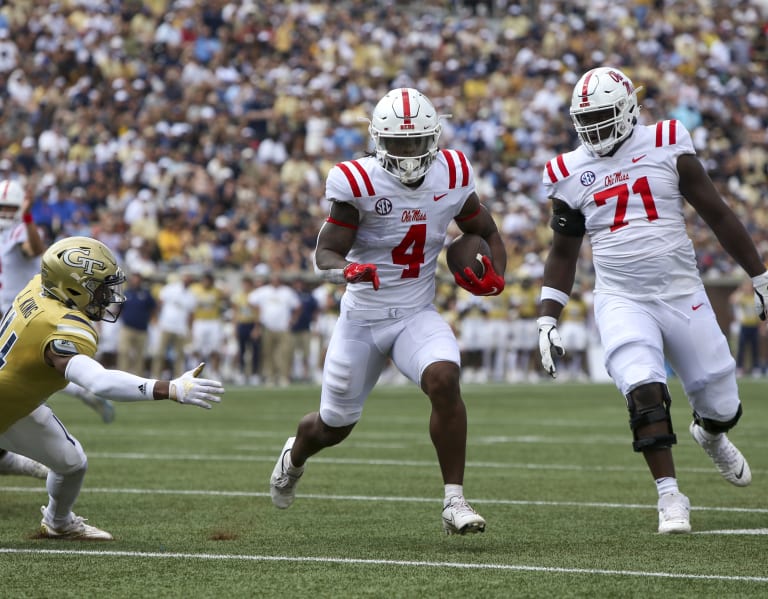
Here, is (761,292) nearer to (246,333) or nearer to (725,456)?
(725,456)

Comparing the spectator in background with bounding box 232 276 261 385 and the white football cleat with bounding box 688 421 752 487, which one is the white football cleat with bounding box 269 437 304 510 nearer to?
the white football cleat with bounding box 688 421 752 487

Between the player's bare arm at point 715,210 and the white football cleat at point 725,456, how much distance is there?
820 millimetres

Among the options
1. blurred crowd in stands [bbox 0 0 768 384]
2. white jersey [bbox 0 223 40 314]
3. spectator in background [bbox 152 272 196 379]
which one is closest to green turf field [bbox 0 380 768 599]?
white jersey [bbox 0 223 40 314]

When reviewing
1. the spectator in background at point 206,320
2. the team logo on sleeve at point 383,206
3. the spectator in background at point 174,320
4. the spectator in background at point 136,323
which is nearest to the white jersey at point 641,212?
the team logo on sleeve at point 383,206

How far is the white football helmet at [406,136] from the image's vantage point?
5902 mm

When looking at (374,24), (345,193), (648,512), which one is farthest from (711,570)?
(374,24)

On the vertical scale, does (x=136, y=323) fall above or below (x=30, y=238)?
below

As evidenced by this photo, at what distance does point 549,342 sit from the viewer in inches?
246

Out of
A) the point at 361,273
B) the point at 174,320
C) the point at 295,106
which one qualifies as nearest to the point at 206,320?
the point at 174,320

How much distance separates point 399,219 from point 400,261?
0.20m

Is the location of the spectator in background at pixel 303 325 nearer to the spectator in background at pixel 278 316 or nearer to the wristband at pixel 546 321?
the spectator in background at pixel 278 316

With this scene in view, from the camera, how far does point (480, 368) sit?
73.8 feet

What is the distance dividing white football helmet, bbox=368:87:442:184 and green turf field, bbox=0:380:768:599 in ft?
5.28

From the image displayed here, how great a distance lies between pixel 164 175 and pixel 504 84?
7507mm
